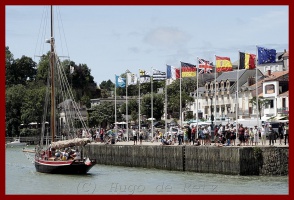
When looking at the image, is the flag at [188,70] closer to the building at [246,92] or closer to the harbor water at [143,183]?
the harbor water at [143,183]

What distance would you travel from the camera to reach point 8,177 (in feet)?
202

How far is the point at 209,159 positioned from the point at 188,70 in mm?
16783

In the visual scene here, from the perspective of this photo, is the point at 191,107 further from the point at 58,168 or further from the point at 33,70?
the point at 58,168

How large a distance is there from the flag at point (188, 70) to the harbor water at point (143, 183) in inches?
498

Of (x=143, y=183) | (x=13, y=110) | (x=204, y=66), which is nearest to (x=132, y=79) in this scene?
(x=204, y=66)

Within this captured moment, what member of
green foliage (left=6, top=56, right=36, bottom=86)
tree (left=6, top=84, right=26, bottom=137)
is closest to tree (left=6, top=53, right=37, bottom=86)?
green foliage (left=6, top=56, right=36, bottom=86)

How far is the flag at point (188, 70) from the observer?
74688 mm

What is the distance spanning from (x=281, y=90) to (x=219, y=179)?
62.7 m

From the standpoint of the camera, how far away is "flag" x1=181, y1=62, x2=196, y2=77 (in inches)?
2940

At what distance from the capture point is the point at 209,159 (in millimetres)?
59375

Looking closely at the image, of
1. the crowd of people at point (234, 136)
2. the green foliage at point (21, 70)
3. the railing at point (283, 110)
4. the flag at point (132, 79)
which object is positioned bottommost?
the crowd of people at point (234, 136)

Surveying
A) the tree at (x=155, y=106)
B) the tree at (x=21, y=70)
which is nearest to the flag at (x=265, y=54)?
the tree at (x=155, y=106)

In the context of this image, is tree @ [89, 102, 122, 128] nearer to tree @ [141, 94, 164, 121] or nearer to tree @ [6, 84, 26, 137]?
tree @ [141, 94, 164, 121]

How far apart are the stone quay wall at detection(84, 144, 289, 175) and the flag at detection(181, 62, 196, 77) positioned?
8.07 m
